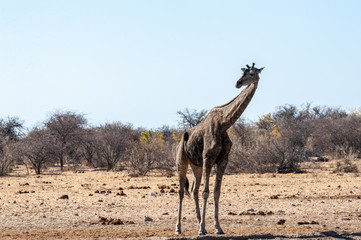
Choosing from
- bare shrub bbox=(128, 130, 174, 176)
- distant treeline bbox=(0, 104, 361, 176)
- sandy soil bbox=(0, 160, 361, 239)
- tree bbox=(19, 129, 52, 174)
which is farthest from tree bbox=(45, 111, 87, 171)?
sandy soil bbox=(0, 160, 361, 239)

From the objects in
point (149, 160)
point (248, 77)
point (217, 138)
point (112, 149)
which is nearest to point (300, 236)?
point (217, 138)

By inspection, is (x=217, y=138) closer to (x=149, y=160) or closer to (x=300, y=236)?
(x=300, y=236)

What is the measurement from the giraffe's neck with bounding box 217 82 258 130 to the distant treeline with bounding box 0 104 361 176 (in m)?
15.8

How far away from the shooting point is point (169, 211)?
13008 mm

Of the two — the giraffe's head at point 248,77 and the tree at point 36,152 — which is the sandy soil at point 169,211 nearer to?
the giraffe's head at point 248,77

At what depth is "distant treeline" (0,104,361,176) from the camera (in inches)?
1021

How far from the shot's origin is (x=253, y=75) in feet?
30.1

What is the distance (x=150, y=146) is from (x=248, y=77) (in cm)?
1795

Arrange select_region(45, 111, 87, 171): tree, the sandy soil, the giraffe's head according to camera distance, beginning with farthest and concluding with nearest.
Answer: select_region(45, 111, 87, 171): tree < the sandy soil < the giraffe's head

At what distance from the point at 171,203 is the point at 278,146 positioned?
40.9ft

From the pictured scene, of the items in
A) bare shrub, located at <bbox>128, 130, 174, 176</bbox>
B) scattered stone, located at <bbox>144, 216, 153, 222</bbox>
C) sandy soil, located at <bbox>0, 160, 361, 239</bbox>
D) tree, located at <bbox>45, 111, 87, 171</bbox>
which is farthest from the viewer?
tree, located at <bbox>45, 111, 87, 171</bbox>

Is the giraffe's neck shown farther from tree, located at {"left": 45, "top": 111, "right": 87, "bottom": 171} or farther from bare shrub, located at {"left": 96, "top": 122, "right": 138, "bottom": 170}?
tree, located at {"left": 45, "top": 111, "right": 87, "bottom": 171}

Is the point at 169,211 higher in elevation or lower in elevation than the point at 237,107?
lower

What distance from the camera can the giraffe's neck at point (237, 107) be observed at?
913 cm
